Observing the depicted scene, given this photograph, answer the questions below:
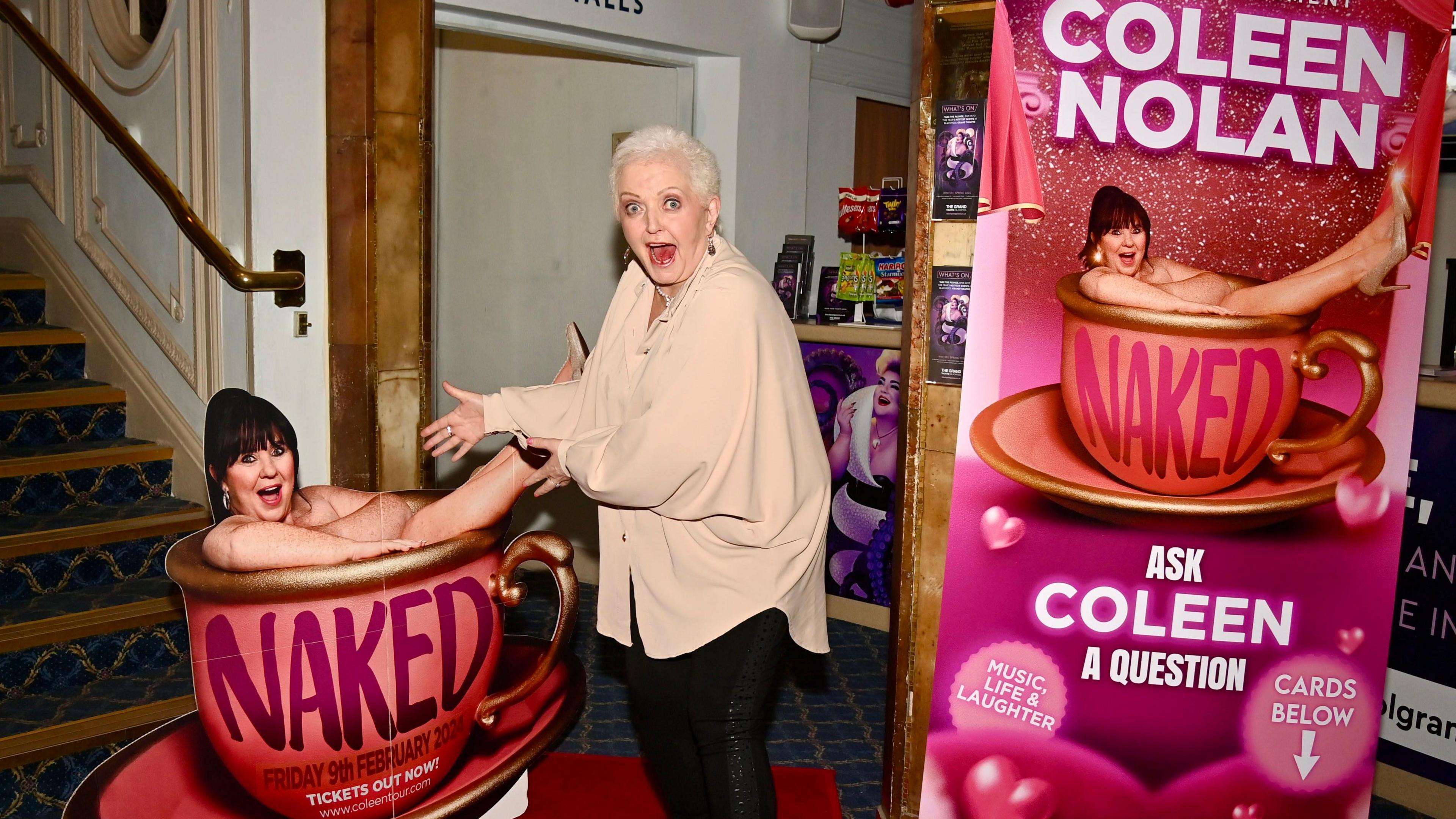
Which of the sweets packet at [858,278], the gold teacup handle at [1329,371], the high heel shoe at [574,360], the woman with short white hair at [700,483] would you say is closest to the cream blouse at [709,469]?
the woman with short white hair at [700,483]

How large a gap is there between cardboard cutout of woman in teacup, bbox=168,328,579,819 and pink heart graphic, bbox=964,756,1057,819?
118cm

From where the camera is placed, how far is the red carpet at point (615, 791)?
2791 mm

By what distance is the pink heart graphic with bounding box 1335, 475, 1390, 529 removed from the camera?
243cm

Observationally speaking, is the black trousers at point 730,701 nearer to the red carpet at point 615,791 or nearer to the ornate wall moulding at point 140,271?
the red carpet at point 615,791

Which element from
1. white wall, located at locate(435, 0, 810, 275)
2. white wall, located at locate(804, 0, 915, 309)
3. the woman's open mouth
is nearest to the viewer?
the woman's open mouth

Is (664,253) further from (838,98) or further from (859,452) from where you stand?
(838,98)

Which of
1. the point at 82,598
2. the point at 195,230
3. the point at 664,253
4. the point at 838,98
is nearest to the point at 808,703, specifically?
the point at 664,253

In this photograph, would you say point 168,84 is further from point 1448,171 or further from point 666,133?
point 1448,171

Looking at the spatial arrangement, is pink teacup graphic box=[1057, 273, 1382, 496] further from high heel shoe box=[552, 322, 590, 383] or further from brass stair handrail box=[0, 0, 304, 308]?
brass stair handrail box=[0, 0, 304, 308]

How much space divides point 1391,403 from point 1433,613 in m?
0.88

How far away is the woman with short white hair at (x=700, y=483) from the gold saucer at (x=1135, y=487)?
518 millimetres

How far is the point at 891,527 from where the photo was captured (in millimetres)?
4203

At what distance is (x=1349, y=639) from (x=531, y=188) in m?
3.03

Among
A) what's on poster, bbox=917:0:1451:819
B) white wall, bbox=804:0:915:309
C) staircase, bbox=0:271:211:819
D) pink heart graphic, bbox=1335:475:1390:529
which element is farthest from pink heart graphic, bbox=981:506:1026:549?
white wall, bbox=804:0:915:309
